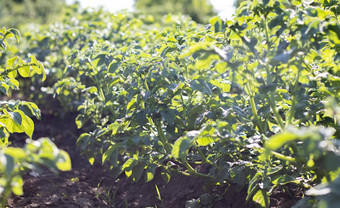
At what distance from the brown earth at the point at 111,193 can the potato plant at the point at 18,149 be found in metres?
0.67

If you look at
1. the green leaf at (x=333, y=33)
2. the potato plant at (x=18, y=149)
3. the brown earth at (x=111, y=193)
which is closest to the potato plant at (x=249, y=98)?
the green leaf at (x=333, y=33)

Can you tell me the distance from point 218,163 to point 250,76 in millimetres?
714

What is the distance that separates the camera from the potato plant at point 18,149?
1285 mm

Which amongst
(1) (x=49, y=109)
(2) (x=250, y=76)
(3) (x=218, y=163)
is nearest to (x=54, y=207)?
(3) (x=218, y=163)

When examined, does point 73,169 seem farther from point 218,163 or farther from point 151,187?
point 218,163

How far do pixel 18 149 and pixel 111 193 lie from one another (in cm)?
191

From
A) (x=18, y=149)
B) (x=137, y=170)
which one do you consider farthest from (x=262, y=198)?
(x=18, y=149)

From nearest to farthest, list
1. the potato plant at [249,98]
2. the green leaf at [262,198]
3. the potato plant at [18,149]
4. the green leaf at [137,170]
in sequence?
1. the potato plant at [18,149]
2. the potato plant at [249,98]
3. the green leaf at [262,198]
4. the green leaf at [137,170]

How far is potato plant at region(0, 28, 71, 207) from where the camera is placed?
4.22 feet

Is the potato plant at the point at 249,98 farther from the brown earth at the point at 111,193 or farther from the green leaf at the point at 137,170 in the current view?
the brown earth at the point at 111,193

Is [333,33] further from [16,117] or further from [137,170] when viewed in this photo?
[16,117]

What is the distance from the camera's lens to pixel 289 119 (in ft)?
6.29

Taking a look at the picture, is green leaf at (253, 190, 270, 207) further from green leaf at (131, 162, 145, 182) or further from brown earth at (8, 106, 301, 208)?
green leaf at (131, 162, 145, 182)

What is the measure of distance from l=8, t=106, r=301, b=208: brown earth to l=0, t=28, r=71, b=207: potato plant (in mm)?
674
